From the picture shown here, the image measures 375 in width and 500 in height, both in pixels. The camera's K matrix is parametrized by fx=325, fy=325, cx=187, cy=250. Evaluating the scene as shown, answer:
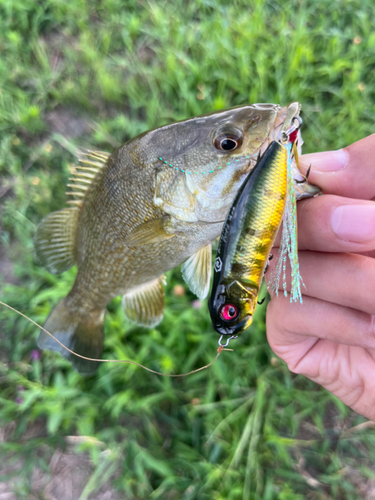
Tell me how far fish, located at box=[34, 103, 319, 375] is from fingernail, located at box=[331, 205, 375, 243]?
0.50 ft

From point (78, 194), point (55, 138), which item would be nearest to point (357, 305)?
point (78, 194)

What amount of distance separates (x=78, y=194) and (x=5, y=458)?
2024mm

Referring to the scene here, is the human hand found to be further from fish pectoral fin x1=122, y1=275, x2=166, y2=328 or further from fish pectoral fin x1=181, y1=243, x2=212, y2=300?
fish pectoral fin x1=122, y1=275, x2=166, y2=328

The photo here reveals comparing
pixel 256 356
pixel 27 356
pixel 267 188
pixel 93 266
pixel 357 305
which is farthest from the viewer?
pixel 27 356

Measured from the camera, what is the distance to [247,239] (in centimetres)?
93

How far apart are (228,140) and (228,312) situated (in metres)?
0.61

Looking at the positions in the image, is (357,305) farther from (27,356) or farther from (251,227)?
(27,356)

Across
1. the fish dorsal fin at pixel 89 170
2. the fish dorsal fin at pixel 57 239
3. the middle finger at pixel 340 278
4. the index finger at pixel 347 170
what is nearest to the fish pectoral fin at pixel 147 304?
the fish dorsal fin at pixel 57 239

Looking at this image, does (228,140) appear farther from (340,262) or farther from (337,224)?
(340,262)

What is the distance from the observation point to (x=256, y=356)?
2170 mm

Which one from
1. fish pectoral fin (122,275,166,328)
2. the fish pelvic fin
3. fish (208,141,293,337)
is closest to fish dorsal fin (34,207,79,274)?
the fish pelvic fin

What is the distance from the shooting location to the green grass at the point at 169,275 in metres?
2.05

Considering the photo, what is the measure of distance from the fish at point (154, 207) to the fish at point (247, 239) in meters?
0.20

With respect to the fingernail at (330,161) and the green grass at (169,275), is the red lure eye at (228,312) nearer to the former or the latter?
the fingernail at (330,161)
